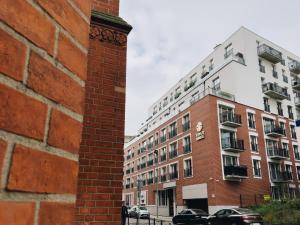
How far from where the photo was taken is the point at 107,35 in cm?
487

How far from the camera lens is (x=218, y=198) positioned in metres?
28.7

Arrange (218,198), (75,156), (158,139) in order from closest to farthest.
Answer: (75,156) < (218,198) < (158,139)

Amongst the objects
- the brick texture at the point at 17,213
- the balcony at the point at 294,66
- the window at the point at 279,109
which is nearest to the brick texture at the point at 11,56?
the brick texture at the point at 17,213

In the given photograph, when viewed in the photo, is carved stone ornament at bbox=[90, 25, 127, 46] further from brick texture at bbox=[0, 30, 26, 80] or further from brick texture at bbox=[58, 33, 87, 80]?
brick texture at bbox=[0, 30, 26, 80]

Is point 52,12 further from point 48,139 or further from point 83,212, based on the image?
point 83,212

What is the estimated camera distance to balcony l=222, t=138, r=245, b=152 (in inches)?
1218

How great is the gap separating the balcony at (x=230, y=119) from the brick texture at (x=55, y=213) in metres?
31.9

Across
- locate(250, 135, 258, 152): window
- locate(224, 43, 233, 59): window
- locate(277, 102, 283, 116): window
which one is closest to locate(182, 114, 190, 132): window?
locate(250, 135, 258, 152): window

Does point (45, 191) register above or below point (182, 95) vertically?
below

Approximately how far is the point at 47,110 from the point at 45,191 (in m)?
0.24

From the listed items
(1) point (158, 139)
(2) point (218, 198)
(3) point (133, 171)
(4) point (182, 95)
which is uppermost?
(4) point (182, 95)

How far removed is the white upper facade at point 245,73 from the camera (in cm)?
3569

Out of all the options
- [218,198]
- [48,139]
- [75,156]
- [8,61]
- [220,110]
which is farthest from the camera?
[220,110]

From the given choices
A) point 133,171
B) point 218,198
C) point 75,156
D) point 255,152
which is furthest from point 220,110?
point 75,156
